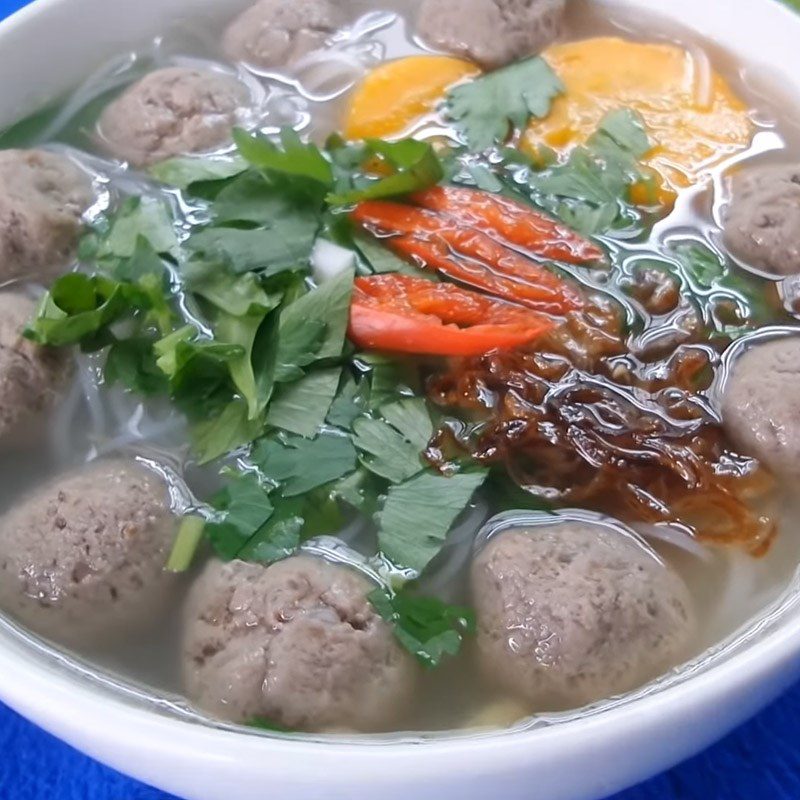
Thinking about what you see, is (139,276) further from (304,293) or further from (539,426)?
(539,426)

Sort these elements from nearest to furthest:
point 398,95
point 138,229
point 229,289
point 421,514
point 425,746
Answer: point 425,746, point 421,514, point 229,289, point 138,229, point 398,95

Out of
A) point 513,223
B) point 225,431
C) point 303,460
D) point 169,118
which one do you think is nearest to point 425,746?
point 303,460

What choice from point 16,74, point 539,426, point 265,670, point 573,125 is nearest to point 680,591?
point 539,426

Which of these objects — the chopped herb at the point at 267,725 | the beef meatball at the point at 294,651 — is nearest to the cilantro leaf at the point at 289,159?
the beef meatball at the point at 294,651

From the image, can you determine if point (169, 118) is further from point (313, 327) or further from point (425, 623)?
point (425, 623)

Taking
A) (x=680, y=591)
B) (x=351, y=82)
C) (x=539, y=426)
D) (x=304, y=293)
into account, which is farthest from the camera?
(x=351, y=82)

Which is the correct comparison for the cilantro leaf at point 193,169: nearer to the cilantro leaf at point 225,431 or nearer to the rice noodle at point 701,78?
the cilantro leaf at point 225,431

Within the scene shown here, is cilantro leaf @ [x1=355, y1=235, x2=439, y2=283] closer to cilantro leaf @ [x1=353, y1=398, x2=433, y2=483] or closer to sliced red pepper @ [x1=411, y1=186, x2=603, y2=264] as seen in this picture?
sliced red pepper @ [x1=411, y1=186, x2=603, y2=264]
